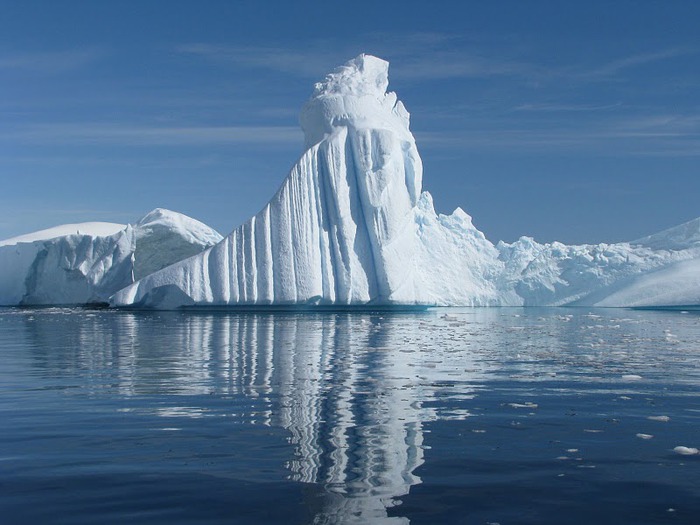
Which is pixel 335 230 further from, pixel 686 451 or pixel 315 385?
pixel 686 451

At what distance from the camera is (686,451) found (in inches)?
188

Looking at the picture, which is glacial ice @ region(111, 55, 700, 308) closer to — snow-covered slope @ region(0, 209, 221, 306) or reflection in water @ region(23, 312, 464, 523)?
snow-covered slope @ region(0, 209, 221, 306)

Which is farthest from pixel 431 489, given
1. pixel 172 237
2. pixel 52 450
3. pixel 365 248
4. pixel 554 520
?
pixel 172 237

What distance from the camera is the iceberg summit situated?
90.6 feet

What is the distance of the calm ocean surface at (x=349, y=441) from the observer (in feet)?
12.2

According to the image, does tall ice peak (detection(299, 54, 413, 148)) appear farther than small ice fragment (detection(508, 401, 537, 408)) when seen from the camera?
Yes

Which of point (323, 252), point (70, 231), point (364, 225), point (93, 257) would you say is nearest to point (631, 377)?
point (323, 252)

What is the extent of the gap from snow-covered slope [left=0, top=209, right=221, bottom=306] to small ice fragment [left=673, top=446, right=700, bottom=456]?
95.3ft

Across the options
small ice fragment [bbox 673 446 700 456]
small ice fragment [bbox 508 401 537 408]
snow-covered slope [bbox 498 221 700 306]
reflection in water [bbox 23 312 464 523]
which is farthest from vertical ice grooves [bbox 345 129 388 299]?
small ice fragment [bbox 673 446 700 456]

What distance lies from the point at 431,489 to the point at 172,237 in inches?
1243

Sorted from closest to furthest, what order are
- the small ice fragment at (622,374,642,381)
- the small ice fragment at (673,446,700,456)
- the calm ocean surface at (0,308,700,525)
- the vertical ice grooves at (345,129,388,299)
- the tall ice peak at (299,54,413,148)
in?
the calm ocean surface at (0,308,700,525)
the small ice fragment at (673,446,700,456)
the small ice fragment at (622,374,642,381)
the vertical ice grooves at (345,129,388,299)
the tall ice peak at (299,54,413,148)

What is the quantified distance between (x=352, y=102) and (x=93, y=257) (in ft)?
40.8

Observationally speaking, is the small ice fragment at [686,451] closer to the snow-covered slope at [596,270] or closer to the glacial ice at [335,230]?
the glacial ice at [335,230]

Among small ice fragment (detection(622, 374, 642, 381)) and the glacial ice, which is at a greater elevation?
the glacial ice
